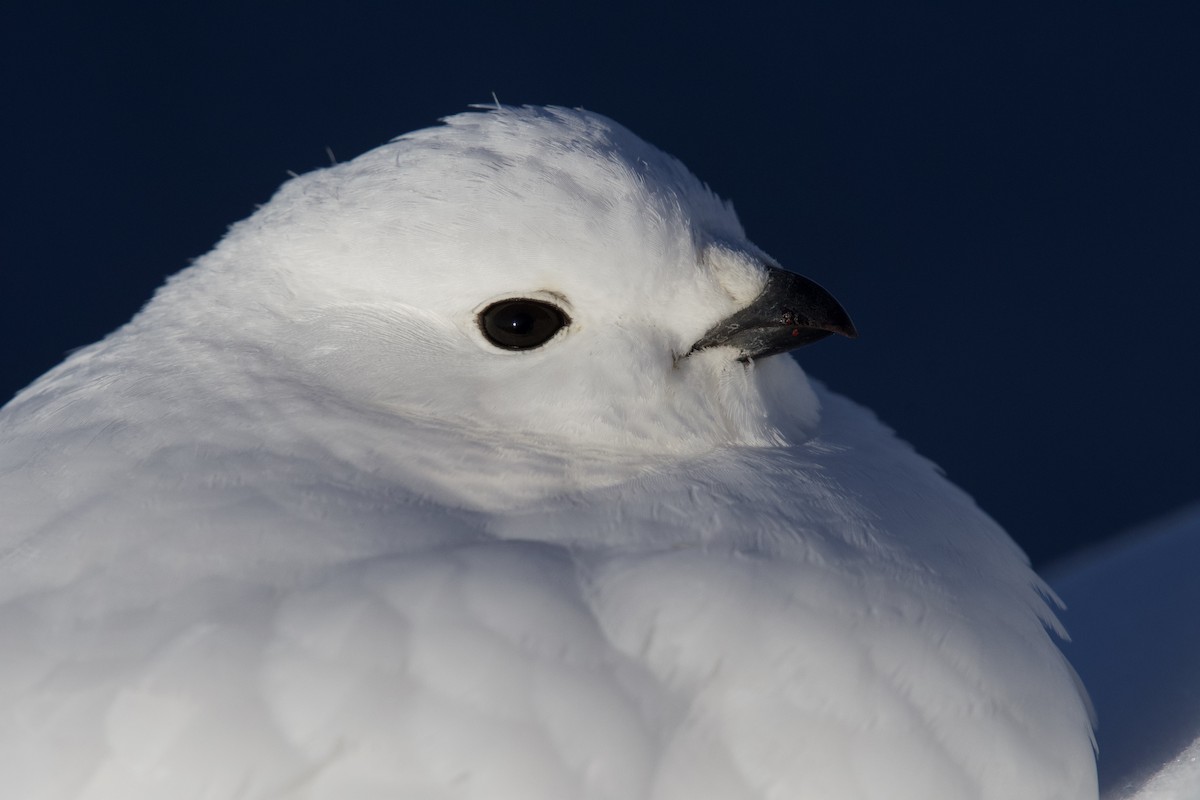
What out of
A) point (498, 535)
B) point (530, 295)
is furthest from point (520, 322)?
point (498, 535)

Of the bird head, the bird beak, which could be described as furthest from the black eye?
the bird beak

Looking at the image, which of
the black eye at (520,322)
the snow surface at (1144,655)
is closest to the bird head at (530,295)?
the black eye at (520,322)

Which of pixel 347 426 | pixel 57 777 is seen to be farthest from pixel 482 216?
pixel 57 777

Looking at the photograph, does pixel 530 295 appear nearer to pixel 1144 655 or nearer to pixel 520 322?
pixel 520 322

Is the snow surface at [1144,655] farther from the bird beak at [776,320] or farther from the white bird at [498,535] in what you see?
the bird beak at [776,320]

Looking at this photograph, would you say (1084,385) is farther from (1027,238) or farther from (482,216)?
(482,216)

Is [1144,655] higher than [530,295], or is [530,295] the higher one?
[530,295]

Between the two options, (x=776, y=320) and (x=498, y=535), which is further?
(x=776, y=320)
